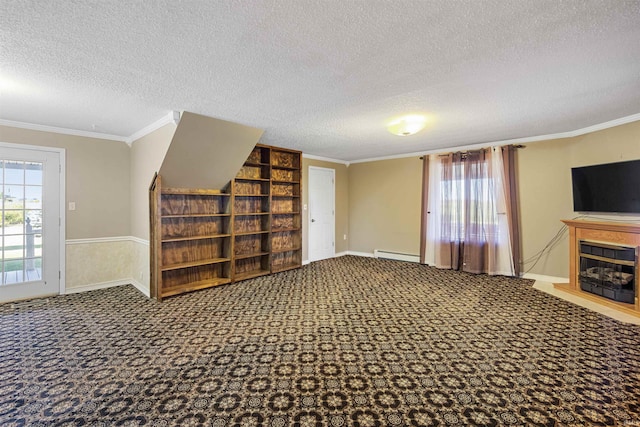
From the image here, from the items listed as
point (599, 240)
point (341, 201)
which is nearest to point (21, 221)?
point (341, 201)

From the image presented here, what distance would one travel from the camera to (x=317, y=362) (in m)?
2.32

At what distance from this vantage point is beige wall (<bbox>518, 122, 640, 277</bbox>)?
14.2ft

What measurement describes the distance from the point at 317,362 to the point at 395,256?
4529 mm

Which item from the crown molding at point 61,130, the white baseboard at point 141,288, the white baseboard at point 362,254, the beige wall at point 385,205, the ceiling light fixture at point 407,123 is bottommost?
the white baseboard at point 141,288

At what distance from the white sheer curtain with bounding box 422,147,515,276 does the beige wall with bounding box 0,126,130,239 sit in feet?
18.4

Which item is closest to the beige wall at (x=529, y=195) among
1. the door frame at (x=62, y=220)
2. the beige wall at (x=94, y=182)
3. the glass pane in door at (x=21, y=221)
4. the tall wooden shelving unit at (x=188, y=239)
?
the tall wooden shelving unit at (x=188, y=239)

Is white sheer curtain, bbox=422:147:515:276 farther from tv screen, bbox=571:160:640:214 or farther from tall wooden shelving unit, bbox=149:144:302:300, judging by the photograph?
tall wooden shelving unit, bbox=149:144:302:300

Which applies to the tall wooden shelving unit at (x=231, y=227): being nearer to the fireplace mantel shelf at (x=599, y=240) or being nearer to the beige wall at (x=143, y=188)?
the beige wall at (x=143, y=188)

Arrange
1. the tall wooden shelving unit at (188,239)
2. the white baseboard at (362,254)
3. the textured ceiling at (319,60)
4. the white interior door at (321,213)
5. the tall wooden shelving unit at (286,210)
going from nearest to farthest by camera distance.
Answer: the textured ceiling at (319,60) < the tall wooden shelving unit at (188,239) < the tall wooden shelving unit at (286,210) < the white interior door at (321,213) < the white baseboard at (362,254)

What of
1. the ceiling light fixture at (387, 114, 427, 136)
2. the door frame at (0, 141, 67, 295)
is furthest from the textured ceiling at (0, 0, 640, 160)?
the door frame at (0, 141, 67, 295)

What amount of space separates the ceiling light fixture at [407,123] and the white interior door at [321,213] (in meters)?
2.92

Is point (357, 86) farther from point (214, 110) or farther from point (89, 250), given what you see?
point (89, 250)

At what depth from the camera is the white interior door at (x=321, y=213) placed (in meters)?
6.48

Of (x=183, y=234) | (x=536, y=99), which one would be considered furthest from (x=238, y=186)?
(x=536, y=99)
